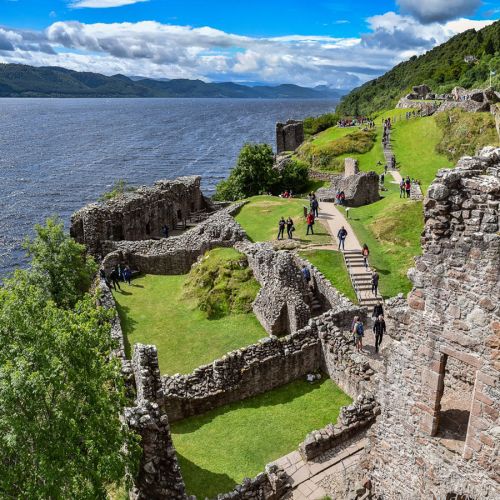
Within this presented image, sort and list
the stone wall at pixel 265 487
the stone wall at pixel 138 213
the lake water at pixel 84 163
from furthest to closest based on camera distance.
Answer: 1. the lake water at pixel 84 163
2. the stone wall at pixel 138 213
3. the stone wall at pixel 265 487

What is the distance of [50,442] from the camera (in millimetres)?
11508

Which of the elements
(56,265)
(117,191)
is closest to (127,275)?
(56,265)

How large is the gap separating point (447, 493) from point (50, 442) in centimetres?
923

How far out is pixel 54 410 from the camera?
11805 mm

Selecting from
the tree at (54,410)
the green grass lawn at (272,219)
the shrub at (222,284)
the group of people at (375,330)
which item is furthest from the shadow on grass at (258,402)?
the green grass lawn at (272,219)

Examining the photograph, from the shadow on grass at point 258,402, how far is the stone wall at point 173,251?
Answer: 17506 millimetres

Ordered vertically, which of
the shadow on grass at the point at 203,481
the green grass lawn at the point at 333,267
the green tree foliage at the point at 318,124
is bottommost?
the shadow on grass at the point at 203,481

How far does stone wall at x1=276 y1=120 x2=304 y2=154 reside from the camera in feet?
336

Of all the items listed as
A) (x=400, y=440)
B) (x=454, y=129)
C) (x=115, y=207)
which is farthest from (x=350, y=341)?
(x=454, y=129)

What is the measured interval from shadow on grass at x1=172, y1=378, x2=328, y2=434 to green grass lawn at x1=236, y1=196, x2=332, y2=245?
15750mm

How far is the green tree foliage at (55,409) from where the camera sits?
11148 millimetres

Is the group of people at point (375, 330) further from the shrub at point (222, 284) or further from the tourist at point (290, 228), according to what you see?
the tourist at point (290, 228)

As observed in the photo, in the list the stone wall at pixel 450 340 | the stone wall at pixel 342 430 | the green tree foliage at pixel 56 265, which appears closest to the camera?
the stone wall at pixel 450 340

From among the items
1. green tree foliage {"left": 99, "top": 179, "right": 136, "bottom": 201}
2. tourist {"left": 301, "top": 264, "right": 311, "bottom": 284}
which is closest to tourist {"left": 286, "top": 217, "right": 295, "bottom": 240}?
tourist {"left": 301, "top": 264, "right": 311, "bottom": 284}
